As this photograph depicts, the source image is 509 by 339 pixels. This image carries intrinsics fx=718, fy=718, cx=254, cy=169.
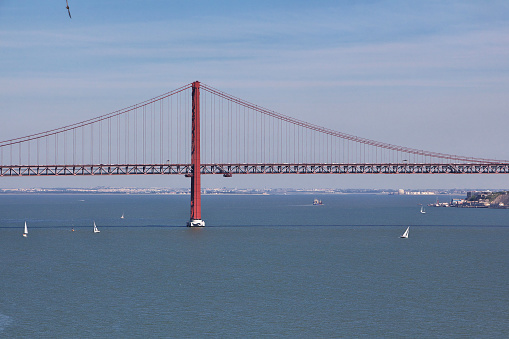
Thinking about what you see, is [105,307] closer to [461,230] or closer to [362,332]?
[362,332]

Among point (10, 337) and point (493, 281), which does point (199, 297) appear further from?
point (493, 281)

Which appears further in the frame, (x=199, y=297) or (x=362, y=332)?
(x=199, y=297)

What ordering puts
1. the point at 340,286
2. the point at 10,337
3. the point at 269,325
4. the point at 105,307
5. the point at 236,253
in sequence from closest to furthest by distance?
the point at 10,337 < the point at 269,325 < the point at 105,307 < the point at 340,286 < the point at 236,253

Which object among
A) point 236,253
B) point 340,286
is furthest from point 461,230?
point 340,286

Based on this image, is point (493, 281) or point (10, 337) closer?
point (10, 337)

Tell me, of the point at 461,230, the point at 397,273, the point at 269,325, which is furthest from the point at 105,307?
the point at 461,230

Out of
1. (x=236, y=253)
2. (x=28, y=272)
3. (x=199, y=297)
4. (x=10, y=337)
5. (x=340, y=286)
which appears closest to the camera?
(x=10, y=337)

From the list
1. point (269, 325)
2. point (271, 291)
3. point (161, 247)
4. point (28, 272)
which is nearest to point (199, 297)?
point (271, 291)

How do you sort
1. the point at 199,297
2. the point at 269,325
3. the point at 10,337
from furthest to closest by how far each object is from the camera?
the point at 199,297
the point at 269,325
the point at 10,337

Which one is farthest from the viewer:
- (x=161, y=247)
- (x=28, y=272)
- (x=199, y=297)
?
(x=161, y=247)
